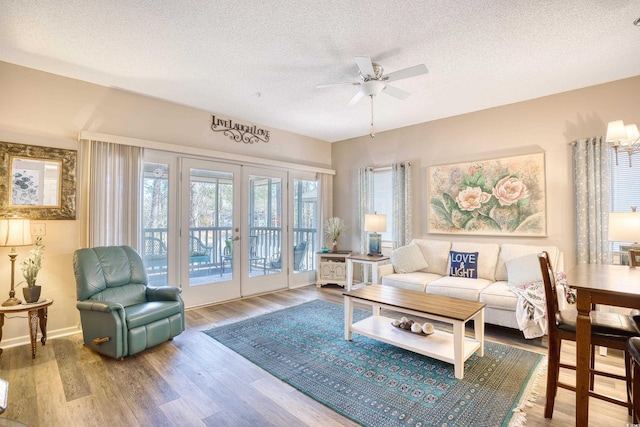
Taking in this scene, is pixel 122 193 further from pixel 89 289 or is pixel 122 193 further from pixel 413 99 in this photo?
pixel 413 99

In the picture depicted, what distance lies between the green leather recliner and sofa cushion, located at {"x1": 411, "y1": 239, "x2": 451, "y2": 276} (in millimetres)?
3336

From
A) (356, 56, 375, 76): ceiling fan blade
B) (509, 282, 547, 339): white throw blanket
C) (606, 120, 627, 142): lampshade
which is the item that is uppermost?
(356, 56, 375, 76): ceiling fan blade

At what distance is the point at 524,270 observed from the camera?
3.55 meters

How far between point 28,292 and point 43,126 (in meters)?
1.70

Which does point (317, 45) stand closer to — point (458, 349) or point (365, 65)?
point (365, 65)

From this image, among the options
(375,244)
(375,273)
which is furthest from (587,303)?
(375,244)

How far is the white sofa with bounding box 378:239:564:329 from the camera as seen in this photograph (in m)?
3.37

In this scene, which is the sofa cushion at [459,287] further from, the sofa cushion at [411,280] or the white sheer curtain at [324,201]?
the white sheer curtain at [324,201]

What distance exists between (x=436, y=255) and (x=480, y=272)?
62 cm

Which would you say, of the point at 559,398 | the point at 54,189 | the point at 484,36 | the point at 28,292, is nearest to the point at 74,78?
the point at 54,189

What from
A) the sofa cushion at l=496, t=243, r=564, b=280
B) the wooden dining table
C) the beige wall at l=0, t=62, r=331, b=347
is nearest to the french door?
the beige wall at l=0, t=62, r=331, b=347

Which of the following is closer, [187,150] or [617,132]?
[617,132]

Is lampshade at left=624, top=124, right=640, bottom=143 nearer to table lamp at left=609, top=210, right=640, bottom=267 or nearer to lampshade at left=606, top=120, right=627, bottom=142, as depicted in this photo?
lampshade at left=606, top=120, right=627, bottom=142

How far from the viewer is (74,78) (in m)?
3.43
